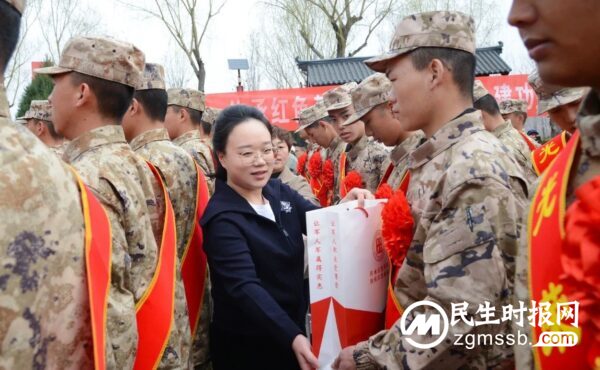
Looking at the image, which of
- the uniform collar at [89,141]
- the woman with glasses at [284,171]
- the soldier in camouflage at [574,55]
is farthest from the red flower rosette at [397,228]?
the woman with glasses at [284,171]

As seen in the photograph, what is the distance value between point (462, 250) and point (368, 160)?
11.4 ft

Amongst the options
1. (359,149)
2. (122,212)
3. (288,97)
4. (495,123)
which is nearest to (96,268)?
(122,212)

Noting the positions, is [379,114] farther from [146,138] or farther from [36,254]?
[36,254]

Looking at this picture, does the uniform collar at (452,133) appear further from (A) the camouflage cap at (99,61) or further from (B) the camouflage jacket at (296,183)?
(B) the camouflage jacket at (296,183)

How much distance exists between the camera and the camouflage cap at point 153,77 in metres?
3.58

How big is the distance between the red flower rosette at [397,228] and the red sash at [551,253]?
2.19ft

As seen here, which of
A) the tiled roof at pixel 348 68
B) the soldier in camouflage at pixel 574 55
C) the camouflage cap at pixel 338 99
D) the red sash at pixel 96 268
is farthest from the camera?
Answer: the tiled roof at pixel 348 68

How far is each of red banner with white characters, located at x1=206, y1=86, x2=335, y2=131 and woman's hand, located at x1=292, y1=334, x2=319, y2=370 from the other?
1051cm

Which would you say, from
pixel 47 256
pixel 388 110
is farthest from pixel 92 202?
pixel 388 110

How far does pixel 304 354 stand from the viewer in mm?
2359

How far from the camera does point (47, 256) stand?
51.9 inches

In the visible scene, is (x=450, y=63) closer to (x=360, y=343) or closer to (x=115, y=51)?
(x=360, y=343)

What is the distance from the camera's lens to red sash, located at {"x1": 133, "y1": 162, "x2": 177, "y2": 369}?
241cm

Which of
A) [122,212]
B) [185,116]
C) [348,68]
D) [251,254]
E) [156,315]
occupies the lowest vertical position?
[156,315]
